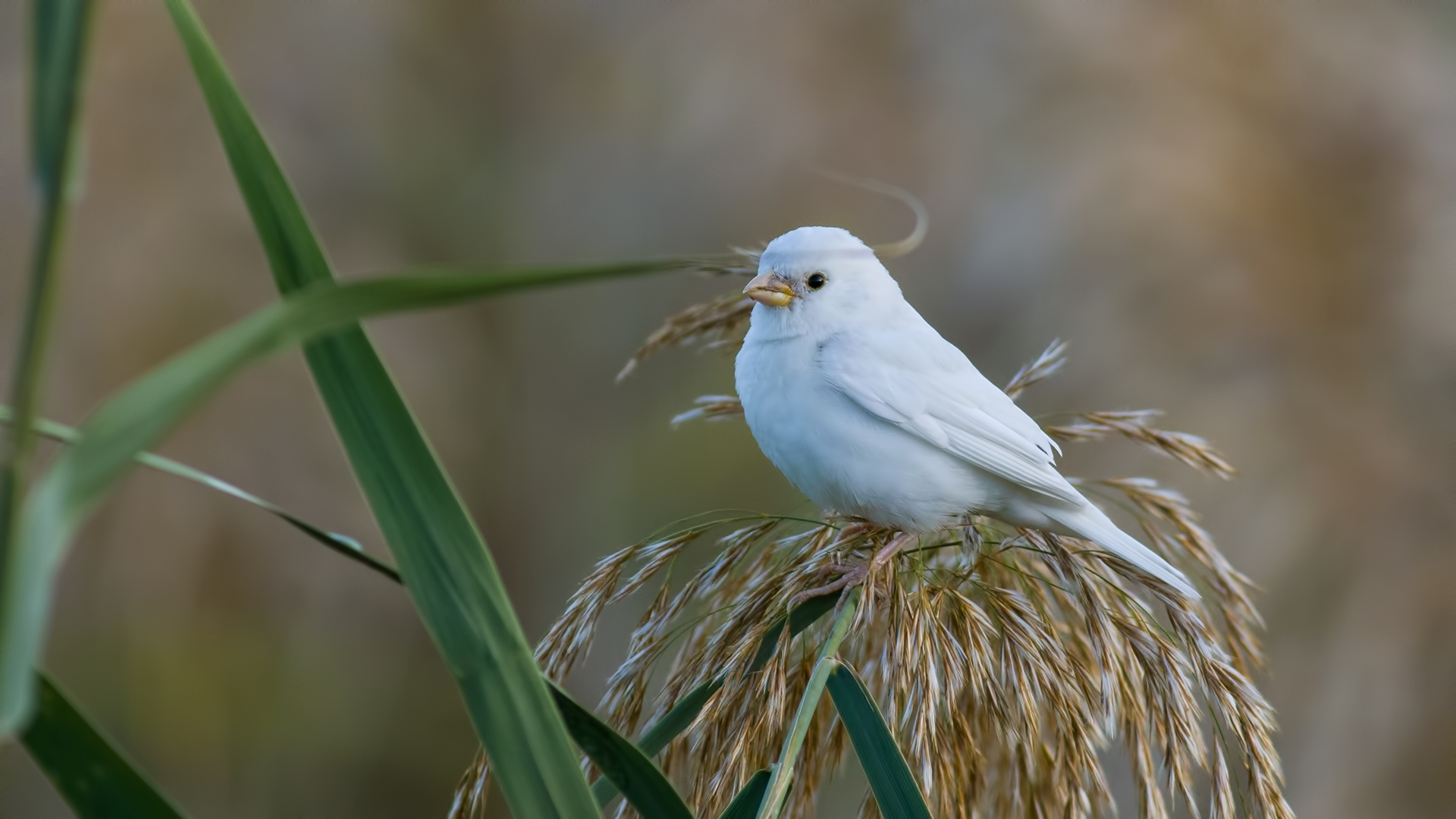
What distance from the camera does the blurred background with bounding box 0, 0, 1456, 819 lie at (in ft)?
8.66

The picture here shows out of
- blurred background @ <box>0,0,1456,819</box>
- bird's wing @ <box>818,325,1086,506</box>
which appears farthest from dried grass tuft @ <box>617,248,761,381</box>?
blurred background @ <box>0,0,1456,819</box>

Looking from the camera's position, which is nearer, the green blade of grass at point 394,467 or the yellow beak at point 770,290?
the green blade of grass at point 394,467

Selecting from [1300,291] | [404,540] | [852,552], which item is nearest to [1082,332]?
[1300,291]

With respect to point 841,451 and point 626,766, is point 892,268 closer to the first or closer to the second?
point 841,451

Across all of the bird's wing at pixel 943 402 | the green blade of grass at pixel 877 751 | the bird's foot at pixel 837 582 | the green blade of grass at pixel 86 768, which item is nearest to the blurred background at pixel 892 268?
the bird's wing at pixel 943 402

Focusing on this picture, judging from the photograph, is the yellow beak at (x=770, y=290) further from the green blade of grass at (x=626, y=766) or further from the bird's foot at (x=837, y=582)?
the green blade of grass at (x=626, y=766)

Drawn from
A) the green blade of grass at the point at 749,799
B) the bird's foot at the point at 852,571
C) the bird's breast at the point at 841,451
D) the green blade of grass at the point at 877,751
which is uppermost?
the bird's breast at the point at 841,451

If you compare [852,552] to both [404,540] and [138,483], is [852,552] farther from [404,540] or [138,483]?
[138,483]

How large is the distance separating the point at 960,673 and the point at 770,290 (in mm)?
649

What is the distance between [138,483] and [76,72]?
2576mm

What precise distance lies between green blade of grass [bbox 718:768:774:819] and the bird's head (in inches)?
28.9

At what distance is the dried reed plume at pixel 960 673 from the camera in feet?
3.43

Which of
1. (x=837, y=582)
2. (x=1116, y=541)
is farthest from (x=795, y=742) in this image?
(x=1116, y=541)

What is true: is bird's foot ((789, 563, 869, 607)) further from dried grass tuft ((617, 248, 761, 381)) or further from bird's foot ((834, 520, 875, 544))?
dried grass tuft ((617, 248, 761, 381))
